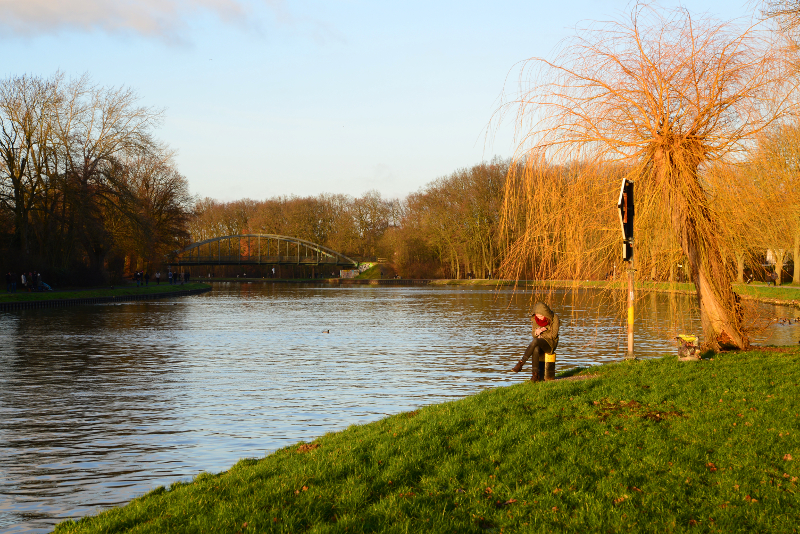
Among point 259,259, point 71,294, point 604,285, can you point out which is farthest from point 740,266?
point 259,259

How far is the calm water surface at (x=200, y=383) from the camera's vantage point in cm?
834

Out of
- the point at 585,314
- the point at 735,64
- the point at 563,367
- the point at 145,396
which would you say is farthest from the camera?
the point at 585,314

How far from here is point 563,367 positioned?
55.3 ft

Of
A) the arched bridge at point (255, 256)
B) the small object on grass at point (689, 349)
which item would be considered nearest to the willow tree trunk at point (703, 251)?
the small object on grass at point (689, 349)

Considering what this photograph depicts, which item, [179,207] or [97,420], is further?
[179,207]

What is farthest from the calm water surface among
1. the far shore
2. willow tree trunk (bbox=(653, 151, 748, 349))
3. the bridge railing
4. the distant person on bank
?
the bridge railing

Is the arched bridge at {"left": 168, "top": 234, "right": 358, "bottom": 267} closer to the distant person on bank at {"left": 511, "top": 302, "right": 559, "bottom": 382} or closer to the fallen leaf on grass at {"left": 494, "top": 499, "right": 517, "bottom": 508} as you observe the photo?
the distant person on bank at {"left": 511, "top": 302, "right": 559, "bottom": 382}

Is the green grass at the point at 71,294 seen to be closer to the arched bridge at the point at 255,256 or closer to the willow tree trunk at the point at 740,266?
the willow tree trunk at the point at 740,266

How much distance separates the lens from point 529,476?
19.8 feet

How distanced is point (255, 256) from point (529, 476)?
4482 inches

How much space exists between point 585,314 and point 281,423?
2840 centimetres

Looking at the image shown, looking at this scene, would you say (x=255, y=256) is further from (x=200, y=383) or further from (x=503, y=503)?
(x=503, y=503)

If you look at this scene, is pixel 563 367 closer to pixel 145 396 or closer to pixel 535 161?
pixel 535 161

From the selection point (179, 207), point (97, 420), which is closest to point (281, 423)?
point (97, 420)
